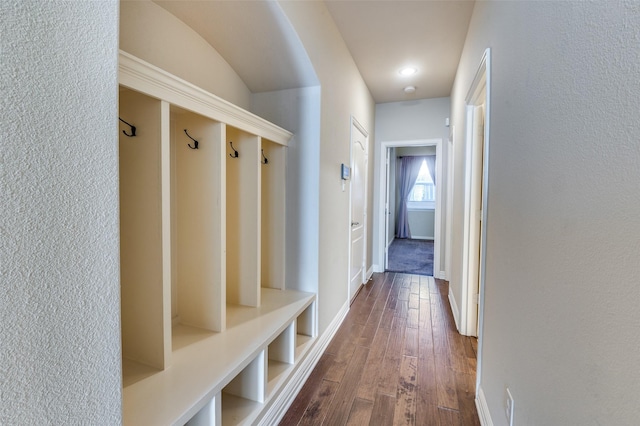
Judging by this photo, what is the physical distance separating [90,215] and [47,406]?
0.41 m

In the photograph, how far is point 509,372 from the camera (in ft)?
3.97

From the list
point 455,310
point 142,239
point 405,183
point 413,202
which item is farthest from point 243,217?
point 413,202

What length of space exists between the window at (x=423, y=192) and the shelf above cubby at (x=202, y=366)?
680cm

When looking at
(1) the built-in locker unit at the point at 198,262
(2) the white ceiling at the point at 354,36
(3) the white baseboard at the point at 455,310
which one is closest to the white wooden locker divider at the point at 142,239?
(1) the built-in locker unit at the point at 198,262

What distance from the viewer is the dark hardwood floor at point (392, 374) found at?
1.62 meters

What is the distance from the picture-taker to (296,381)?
1.78 metres

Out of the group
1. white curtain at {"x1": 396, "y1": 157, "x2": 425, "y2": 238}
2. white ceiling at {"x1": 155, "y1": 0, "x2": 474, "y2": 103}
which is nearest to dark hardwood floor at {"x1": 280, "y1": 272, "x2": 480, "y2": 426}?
white ceiling at {"x1": 155, "y1": 0, "x2": 474, "y2": 103}

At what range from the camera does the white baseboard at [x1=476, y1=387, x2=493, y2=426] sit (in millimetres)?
1470

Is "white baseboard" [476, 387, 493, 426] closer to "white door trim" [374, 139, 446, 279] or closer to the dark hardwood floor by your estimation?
the dark hardwood floor

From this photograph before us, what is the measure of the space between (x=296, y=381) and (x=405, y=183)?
22.4 feet

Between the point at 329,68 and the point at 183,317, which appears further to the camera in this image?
the point at 329,68

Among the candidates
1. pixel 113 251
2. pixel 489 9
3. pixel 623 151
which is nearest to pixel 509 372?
pixel 623 151

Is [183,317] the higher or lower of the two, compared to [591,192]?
lower

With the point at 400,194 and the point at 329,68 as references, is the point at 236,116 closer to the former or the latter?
the point at 329,68
